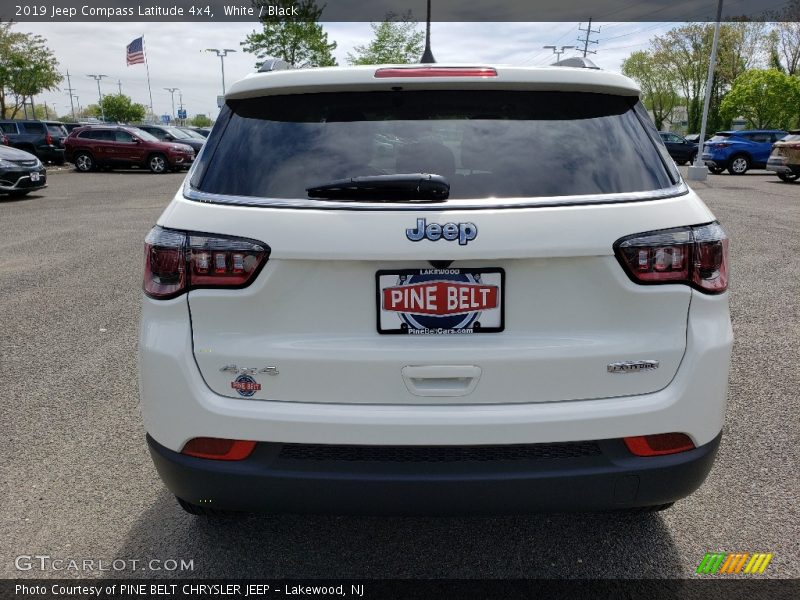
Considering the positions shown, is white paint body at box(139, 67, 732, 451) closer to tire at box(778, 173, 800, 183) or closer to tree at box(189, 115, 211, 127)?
tire at box(778, 173, 800, 183)

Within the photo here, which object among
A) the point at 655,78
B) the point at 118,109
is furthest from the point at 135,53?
the point at 118,109

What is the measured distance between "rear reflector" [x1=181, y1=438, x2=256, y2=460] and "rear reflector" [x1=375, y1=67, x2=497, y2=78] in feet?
4.13

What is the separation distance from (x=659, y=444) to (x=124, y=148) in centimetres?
2664

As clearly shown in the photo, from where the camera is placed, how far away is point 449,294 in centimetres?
195

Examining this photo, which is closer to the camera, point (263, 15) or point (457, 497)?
point (457, 497)

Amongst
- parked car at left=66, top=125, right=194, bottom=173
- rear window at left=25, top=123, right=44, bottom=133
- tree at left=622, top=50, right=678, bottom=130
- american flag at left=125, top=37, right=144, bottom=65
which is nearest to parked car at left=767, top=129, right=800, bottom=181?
parked car at left=66, top=125, right=194, bottom=173

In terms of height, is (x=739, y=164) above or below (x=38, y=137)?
below

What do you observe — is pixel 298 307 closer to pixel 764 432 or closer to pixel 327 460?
pixel 327 460

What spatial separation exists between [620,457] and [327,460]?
35.4 inches

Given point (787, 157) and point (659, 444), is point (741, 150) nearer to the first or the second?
point (787, 157)

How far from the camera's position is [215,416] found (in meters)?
2.01

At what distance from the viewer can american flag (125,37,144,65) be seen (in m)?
41.1

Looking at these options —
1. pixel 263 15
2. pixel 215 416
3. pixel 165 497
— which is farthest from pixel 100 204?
pixel 263 15

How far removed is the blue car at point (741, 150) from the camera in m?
25.3
